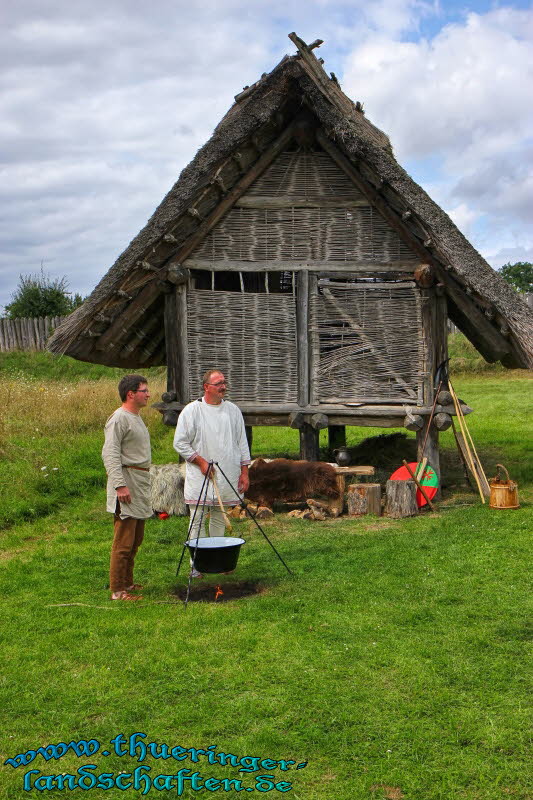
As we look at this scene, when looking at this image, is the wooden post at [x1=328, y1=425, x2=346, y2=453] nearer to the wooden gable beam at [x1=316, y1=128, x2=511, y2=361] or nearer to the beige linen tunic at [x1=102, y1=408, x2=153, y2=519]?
A: the wooden gable beam at [x1=316, y1=128, x2=511, y2=361]

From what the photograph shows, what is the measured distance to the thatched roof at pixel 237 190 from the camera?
886 cm

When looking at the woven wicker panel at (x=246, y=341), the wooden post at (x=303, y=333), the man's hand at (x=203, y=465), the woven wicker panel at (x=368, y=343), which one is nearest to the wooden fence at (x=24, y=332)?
the woven wicker panel at (x=246, y=341)

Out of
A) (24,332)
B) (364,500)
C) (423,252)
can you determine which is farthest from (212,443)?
(24,332)

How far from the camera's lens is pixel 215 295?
9930 mm

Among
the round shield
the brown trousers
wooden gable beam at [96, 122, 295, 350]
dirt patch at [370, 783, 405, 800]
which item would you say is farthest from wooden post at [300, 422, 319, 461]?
dirt patch at [370, 783, 405, 800]

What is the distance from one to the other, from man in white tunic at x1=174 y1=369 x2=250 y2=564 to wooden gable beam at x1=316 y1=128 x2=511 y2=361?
3667 millimetres

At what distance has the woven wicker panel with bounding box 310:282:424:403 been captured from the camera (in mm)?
9578

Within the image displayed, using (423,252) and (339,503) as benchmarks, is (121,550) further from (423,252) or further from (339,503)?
(423,252)

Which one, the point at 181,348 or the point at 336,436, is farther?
the point at 336,436

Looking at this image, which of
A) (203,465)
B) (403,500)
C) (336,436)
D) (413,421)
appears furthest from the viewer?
(336,436)

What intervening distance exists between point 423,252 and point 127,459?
487 cm

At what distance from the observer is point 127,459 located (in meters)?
6.20

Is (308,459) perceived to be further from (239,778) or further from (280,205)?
(239,778)

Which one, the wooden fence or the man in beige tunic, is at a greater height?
the wooden fence
